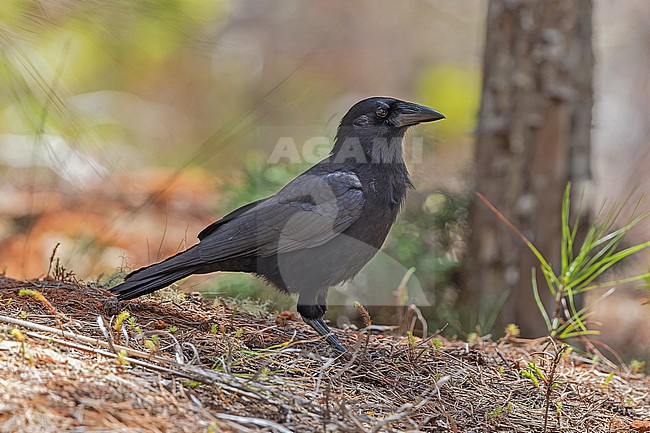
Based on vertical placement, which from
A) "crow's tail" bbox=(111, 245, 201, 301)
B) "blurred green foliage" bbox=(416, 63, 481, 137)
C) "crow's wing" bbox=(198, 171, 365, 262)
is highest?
"blurred green foliage" bbox=(416, 63, 481, 137)

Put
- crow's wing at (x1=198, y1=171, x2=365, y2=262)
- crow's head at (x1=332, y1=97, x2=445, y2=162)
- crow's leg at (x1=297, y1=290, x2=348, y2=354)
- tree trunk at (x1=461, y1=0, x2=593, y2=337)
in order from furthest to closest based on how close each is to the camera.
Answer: tree trunk at (x1=461, y1=0, x2=593, y2=337) < crow's head at (x1=332, y1=97, x2=445, y2=162) < crow's leg at (x1=297, y1=290, x2=348, y2=354) < crow's wing at (x1=198, y1=171, x2=365, y2=262)

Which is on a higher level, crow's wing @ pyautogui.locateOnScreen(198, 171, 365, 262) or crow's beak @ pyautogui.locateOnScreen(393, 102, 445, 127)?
crow's beak @ pyautogui.locateOnScreen(393, 102, 445, 127)

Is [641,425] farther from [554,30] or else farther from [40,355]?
[554,30]

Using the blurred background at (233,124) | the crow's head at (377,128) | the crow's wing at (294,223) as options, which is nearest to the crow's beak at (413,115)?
the crow's head at (377,128)

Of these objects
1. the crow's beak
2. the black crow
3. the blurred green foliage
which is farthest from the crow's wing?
the blurred green foliage

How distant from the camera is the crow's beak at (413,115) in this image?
3641 millimetres

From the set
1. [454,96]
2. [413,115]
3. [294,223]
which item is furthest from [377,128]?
[454,96]

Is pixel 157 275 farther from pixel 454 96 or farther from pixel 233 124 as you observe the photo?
pixel 454 96

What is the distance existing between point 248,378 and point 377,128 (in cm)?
185

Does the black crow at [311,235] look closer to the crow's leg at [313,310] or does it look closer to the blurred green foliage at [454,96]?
the crow's leg at [313,310]

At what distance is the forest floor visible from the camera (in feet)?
6.68

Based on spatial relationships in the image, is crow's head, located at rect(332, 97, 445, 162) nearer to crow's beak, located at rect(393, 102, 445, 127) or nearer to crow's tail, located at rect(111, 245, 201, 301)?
crow's beak, located at rect(393, 102, 445, 127)

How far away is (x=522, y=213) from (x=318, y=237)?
231 centimetres

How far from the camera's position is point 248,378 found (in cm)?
240
